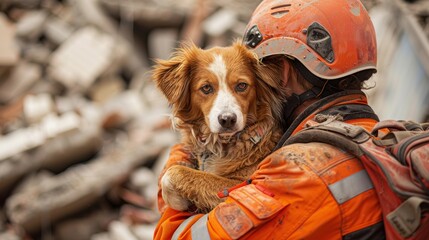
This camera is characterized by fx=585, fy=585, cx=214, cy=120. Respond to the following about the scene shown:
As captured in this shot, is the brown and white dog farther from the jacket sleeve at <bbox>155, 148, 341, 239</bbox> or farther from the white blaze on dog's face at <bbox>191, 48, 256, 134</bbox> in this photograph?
the jacket sleeve at <bbox>155, 148, 341, 239</bbox>

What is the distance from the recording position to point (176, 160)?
3014 mm

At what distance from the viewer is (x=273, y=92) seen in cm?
278

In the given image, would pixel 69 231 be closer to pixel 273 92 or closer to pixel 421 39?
pixel 421 39

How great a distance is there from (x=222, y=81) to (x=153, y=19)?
905 cm

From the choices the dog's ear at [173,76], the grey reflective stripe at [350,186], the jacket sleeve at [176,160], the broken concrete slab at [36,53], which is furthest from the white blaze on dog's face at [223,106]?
the broken concrete slab at [36,53]

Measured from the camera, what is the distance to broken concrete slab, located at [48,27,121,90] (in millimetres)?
10047

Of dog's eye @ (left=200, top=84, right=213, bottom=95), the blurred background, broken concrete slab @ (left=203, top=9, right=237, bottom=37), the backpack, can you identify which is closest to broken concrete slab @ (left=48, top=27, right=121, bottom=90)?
the blurred background

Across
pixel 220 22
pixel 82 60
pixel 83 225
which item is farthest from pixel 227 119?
pixel 220 22

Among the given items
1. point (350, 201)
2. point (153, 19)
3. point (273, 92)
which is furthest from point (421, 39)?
point (153, 19)

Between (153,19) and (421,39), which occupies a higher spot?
(421,39)

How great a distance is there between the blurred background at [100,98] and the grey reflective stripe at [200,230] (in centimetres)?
303

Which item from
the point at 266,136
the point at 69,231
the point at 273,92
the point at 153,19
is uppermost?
the point at 273,92

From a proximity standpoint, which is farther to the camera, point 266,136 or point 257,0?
point 257,0

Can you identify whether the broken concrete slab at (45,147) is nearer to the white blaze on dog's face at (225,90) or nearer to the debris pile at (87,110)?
the debris pile at (87,110)
